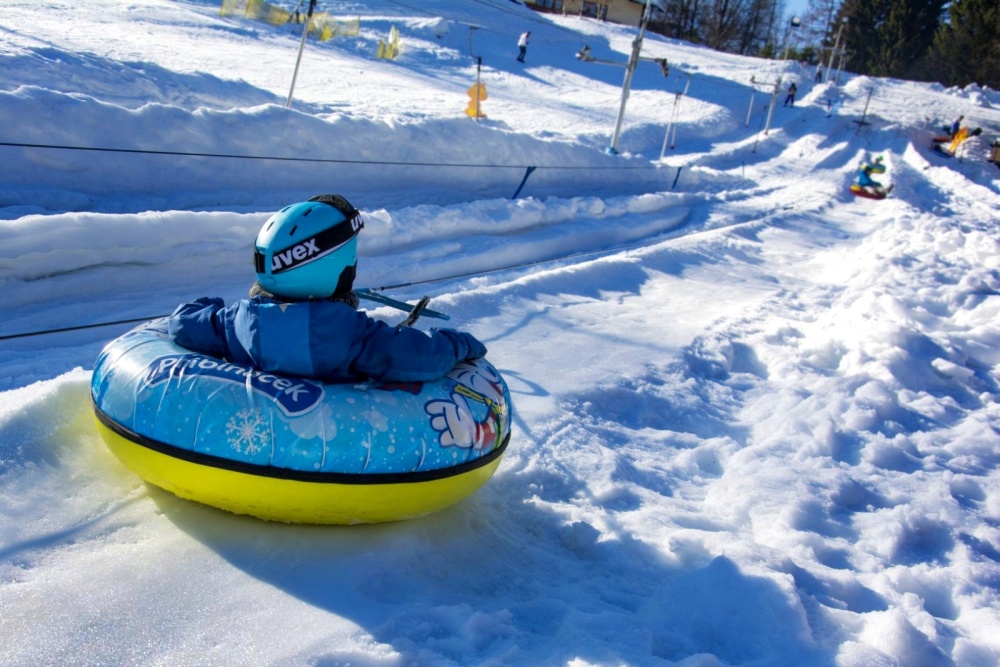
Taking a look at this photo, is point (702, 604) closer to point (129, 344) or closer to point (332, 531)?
point (332, 531)

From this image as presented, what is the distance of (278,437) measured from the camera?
2822 mm

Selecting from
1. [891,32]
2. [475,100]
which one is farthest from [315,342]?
[891,32]

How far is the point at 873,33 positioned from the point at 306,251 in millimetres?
68874

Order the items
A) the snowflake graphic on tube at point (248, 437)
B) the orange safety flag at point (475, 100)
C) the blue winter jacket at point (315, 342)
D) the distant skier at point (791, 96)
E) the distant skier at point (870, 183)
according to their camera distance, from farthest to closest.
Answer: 1. the distant skier at point (791, 96)
2. the distant skier at point (870, 183)
3. the orange safety flag at point (475, 100)
4. the blue winter jacket at point (315, 342)
5. the snowflake graphic on tube at point (248, 437)

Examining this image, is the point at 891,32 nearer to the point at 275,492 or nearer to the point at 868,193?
the point at 868,193

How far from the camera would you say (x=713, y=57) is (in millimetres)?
44844

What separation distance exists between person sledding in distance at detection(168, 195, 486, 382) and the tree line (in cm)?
4882

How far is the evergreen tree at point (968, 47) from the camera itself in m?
53.4

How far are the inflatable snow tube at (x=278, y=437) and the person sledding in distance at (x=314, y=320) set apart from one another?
0.08 meters

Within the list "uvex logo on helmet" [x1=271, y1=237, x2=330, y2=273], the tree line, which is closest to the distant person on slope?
"uvex logo on helmet" [x1=271, y1=237, x2=330, y2=273]

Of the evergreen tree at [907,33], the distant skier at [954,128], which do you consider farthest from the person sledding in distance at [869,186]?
the evergreen tree at [907,33]

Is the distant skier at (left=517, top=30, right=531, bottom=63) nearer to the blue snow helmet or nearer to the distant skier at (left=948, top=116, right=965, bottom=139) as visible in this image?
the distant skier at (left=948, top=116, right=965, bottom=139)

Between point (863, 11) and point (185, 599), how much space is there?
69772mm

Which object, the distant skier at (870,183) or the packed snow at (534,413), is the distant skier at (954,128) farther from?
the packed snow at (534,413)
